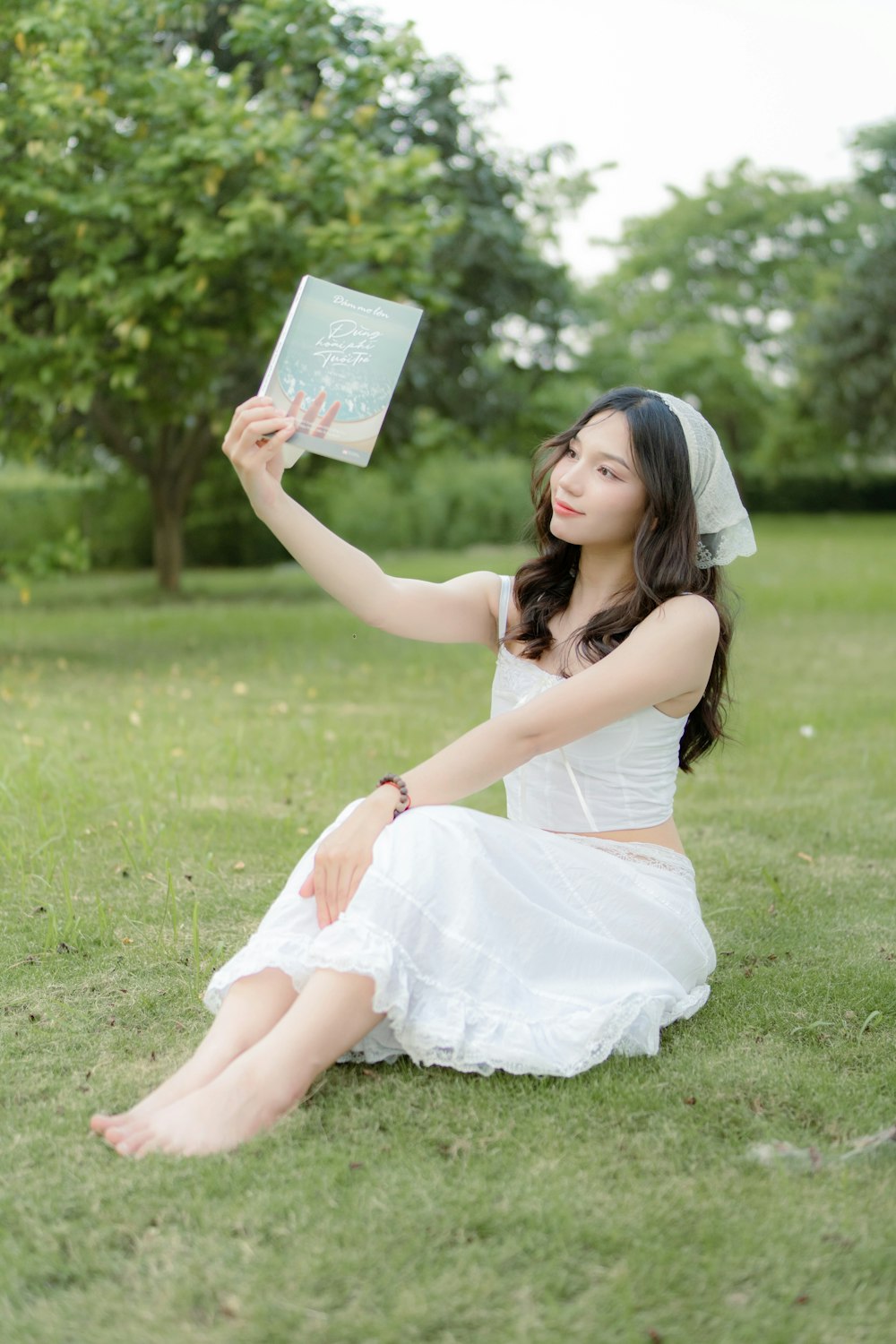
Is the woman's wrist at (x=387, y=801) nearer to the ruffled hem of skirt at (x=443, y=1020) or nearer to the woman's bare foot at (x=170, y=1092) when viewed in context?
the ruffled hem of skirt at (x=443, y=1020)

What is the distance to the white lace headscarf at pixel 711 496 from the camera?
296 cm

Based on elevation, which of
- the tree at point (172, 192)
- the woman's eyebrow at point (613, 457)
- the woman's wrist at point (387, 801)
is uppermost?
the tree at point (172, 192)

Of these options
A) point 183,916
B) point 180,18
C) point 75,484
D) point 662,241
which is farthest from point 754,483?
point 183,916

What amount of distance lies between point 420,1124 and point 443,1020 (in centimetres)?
19

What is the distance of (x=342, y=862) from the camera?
8.26 ft

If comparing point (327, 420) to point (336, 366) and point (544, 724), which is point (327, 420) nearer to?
point (336, 366)

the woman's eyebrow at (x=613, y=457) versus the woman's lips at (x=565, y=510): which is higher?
the woman's eyebrow at (x=613, y=457)

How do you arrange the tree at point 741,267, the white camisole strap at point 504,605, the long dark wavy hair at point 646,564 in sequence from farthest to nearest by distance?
the tree at point 741,267 → the white camisole strap at point 504,605 → the long dark wavy hair at point 646,564

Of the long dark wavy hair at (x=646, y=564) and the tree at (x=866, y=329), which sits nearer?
the long dark wavy hair at (x=646, y=564)

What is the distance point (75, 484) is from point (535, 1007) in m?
18.5

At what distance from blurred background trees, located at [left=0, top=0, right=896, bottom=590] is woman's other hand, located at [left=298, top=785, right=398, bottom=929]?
5.53 meters

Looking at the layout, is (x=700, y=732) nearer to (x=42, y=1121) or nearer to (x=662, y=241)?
(x=42, y=1121)

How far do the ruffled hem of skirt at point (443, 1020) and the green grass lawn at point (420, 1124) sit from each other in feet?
0.18

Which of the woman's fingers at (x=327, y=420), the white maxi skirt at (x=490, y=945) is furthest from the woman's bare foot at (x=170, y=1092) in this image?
the woman's fingers at (x=327, y=420)
